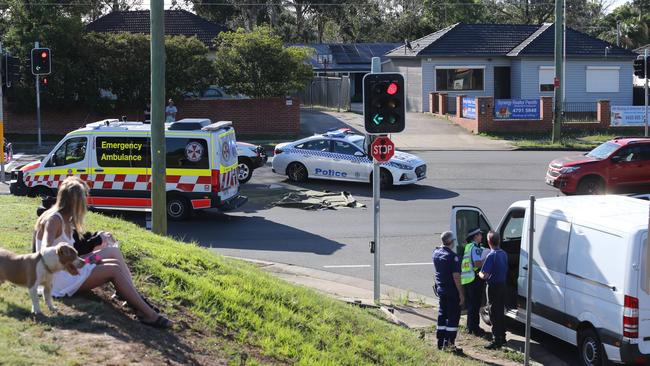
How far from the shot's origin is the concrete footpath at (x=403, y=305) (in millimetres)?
10570

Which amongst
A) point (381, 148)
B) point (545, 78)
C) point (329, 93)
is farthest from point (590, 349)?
point (329, 93)

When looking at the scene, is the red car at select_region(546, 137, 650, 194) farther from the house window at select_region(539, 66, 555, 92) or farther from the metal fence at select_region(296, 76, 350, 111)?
the metal fence at select_region(296, 76, 350, 111)

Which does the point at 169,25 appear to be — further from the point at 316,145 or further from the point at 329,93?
the point at 316,145

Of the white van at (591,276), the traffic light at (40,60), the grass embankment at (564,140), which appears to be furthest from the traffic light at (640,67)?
the white van at (591,276)

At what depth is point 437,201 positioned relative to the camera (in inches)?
875

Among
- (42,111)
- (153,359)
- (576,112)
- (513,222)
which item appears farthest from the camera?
(576,112)

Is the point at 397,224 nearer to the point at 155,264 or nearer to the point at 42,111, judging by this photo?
the point at 155,264

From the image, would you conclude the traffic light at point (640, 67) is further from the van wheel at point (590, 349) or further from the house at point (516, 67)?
the van wheel at point (590, 349)

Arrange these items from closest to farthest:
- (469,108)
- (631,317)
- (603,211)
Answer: (631,317)
(603,211)
(469,108)

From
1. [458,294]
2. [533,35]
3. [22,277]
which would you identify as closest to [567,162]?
[458,294]

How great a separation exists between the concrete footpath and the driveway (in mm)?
19603

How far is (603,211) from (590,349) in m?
1.50

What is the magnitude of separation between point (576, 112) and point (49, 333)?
126 ft

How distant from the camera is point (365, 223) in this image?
19.3 metres
